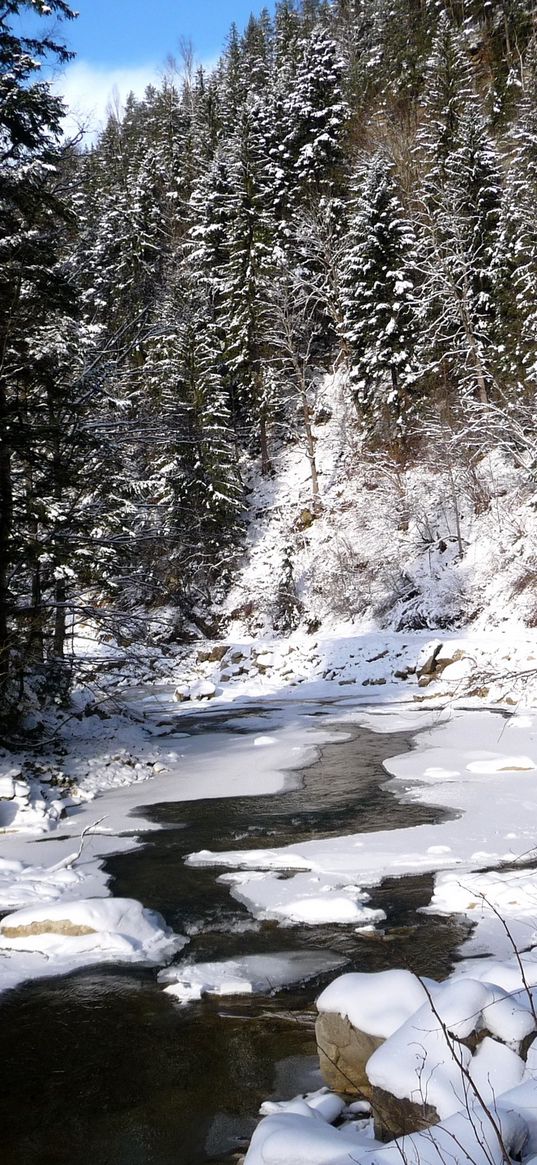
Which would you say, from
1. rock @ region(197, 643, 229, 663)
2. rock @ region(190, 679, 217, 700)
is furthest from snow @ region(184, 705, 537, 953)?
rock @ region(197, 643, 229, 663)

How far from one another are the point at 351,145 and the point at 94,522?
117 ft

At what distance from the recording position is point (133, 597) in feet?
39.3

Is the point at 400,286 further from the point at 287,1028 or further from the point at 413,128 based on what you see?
the point at 287,1028

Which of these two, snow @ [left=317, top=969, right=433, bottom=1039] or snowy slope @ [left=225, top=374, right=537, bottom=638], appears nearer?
snow @ [left=317, top=969, right=433, bottom=1039]

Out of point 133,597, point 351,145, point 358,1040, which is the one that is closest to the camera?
point 358,1040

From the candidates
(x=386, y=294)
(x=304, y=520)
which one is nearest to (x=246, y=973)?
(x=386, y=294)

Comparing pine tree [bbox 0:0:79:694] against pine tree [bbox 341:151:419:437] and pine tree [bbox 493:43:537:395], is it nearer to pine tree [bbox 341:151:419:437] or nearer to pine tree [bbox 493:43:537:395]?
pine tree [bbox 493:43:537:395]

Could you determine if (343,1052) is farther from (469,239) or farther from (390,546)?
(469,239)

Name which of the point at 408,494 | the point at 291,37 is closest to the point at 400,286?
the point at 408,494

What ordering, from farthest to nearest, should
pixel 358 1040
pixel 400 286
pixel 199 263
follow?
pixel 199 263, pixel 400 286, pixel 358 1040

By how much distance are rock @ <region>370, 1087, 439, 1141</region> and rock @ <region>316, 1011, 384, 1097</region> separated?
22.1 inches

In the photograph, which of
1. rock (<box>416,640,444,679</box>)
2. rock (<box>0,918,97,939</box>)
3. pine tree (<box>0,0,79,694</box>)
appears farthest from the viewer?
rock (<box>416,640,444,679</box>)

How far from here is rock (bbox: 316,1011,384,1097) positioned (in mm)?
3695

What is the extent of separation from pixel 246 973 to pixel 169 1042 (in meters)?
0.91
